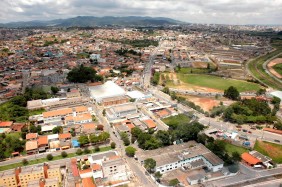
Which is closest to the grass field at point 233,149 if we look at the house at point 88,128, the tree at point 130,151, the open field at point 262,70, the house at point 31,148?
the tree at point 130,151

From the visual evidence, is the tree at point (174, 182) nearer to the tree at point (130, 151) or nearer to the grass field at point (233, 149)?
the tree at point (130, 151)

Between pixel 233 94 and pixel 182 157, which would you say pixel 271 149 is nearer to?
pixel 182 157

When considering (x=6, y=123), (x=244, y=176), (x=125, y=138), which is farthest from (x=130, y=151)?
(x=6, y=123)

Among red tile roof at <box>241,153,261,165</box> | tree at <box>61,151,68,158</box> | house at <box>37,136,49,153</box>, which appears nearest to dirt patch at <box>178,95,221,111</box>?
red tile roof at <box>241,153,261,165</box>

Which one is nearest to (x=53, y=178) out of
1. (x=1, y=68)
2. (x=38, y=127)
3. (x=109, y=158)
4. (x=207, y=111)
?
(x=109, y=158)

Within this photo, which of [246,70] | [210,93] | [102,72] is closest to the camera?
[210,93]

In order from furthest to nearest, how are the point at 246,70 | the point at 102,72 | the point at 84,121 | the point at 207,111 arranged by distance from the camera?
the point at 246,70 < the point at 102,72 < the point at 207,111 < the point at 84,121

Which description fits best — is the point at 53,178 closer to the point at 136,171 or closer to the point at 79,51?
the point at 136,171
